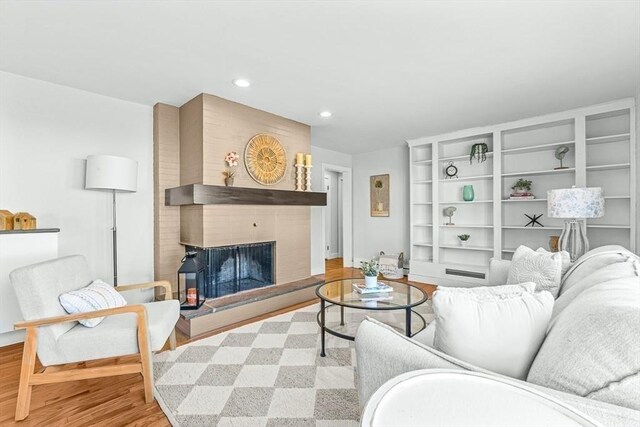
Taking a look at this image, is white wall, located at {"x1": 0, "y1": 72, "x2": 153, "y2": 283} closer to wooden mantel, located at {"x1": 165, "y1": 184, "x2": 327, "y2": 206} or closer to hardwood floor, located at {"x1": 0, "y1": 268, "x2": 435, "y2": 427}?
wooden mantel, located at {"x1": 165, "y1": 184, "x2": 327, "y2": 206}

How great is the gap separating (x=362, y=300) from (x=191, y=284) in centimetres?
169

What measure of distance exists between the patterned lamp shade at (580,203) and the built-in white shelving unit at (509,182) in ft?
3.49

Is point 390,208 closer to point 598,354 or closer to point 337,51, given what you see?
point 337,51

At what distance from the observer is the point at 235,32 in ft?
6.73

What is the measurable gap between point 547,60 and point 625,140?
6.85 ft

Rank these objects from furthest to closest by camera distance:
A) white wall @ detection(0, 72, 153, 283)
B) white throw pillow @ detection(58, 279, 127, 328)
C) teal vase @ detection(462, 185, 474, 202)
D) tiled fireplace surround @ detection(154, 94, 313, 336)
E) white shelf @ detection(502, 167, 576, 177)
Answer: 1. teal vase @ detection(462, 185, 474, 202)
2. white shelf @ detection(502, 167, 576, 177)
3. tiled fireplace surround @ detection(154, 94, 313, 336)
4. white wall @ detection(0, 72, 153, 283)
5. white throw pillow @ detection(58, 279, 127, 328)

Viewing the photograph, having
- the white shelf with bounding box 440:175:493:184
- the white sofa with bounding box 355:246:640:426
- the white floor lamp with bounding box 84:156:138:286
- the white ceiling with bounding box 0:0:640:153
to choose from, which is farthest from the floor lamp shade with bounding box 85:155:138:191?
the white shelf with bounding box 440:175:493:184

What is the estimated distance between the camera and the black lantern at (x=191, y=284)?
2.85 metres

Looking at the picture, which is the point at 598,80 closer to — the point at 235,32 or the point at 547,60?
the point at 547,60

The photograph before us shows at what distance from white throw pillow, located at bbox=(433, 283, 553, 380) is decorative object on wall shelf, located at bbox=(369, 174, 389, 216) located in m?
4.70

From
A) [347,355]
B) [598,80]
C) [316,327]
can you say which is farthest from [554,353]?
[598,80]

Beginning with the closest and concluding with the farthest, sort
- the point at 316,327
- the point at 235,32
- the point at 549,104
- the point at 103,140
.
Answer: the point at 235,32 → the point at 316,327 → the point at 103,140 → the point at 549,104

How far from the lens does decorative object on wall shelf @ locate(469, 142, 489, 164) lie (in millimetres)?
4424

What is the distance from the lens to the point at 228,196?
124 inches
